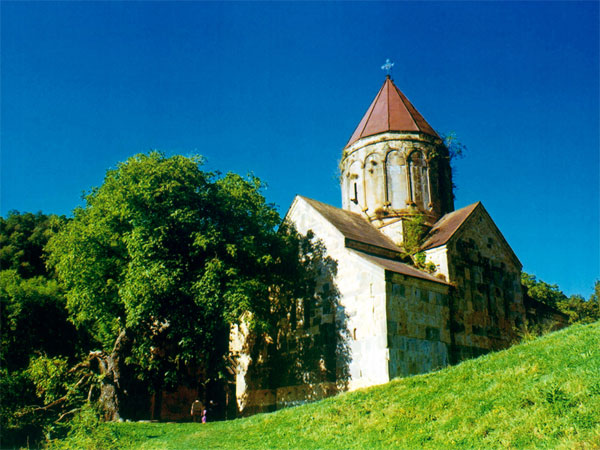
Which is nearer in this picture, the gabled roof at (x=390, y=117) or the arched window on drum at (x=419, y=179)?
the arched window on drum at (x=419, y=179)

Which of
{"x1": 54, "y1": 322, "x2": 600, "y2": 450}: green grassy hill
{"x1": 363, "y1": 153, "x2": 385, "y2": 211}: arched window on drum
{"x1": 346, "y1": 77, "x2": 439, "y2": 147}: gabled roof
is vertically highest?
{"x1": 346, "y1": 77, "x2": 439, "y2": 147}: gabled roof

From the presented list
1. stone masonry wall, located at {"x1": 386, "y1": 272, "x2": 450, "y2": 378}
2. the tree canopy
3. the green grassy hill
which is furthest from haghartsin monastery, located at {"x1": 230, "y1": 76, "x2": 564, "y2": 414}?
the tree canopy

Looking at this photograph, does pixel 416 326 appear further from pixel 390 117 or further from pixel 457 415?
pixel 390 117

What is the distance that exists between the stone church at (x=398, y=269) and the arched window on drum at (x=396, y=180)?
4 cm

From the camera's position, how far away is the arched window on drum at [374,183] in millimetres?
22000

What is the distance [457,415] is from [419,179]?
1445cm

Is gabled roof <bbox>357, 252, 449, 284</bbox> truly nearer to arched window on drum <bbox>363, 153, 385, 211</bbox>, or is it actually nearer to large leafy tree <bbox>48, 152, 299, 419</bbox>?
large leafy tree <bbox>48, 152, 299, 419</bbox>

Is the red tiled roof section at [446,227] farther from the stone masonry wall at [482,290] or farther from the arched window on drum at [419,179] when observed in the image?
the arched window on drum at [419,179]

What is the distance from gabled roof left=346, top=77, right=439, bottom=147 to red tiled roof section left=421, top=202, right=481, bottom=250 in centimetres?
424

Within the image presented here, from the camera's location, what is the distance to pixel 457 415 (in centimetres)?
891

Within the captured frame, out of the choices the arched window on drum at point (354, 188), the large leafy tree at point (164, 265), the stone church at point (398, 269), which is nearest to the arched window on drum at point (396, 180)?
the stone church at point (398, 269)

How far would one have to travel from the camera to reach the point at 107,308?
16.5 meters

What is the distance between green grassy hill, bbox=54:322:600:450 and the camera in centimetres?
763

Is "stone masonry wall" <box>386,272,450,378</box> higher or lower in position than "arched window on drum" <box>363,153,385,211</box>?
lower
